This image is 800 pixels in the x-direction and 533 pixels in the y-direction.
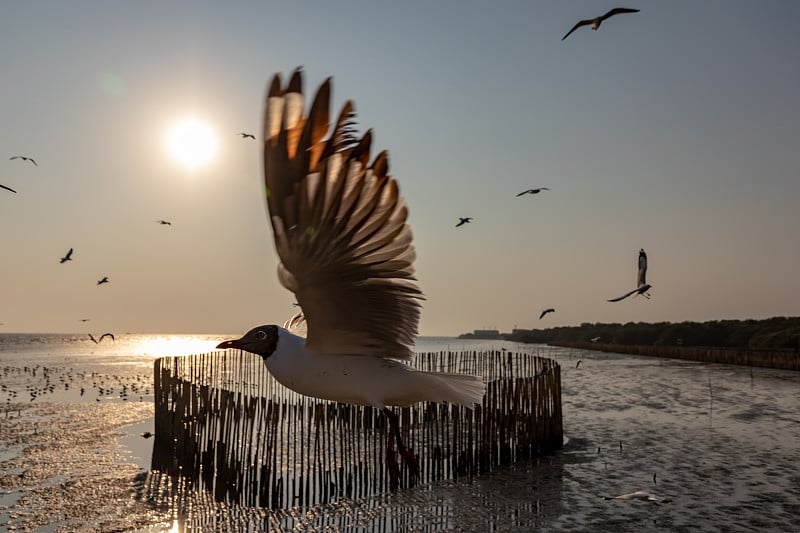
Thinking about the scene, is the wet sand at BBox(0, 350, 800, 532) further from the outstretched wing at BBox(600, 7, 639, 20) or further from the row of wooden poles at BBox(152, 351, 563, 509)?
the outstretched wing at BBox(600, 7, 639, 20)

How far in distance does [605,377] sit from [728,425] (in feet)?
60.1

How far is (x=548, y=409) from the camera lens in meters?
14.9

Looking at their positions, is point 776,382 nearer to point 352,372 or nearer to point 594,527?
point 594,527

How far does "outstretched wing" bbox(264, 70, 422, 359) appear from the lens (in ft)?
11.3

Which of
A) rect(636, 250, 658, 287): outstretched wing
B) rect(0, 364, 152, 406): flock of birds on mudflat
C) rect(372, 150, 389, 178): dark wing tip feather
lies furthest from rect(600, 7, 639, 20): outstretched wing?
rect(0, 364, 152, 406): flock of birds on mudflat

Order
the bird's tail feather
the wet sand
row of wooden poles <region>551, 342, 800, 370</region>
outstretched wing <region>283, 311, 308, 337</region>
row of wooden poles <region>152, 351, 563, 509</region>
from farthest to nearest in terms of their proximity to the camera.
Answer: row of wooden poles <region>551, 342, 800, 370</region>
row of wooden poles <region>152, 351, 563, 509</region>
the wet sand
outstretched wing <region>283, 311, 308, 337</region>
the bird's tail feather

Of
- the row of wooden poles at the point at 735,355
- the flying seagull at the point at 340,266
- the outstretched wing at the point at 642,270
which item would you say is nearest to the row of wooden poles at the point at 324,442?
the outstretched wing at the point at 642,270

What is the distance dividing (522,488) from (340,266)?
9065mm

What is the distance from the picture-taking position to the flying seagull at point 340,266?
11.4ft

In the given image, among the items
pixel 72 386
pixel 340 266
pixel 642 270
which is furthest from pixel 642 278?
pixel 72 386

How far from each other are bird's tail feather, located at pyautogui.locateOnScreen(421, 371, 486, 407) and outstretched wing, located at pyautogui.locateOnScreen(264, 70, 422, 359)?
76cm

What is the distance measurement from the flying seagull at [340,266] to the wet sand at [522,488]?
536cm

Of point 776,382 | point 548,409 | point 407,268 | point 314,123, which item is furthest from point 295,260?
point 776,382

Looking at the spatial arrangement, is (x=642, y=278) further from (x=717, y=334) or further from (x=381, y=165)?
(x=717, y=334)
